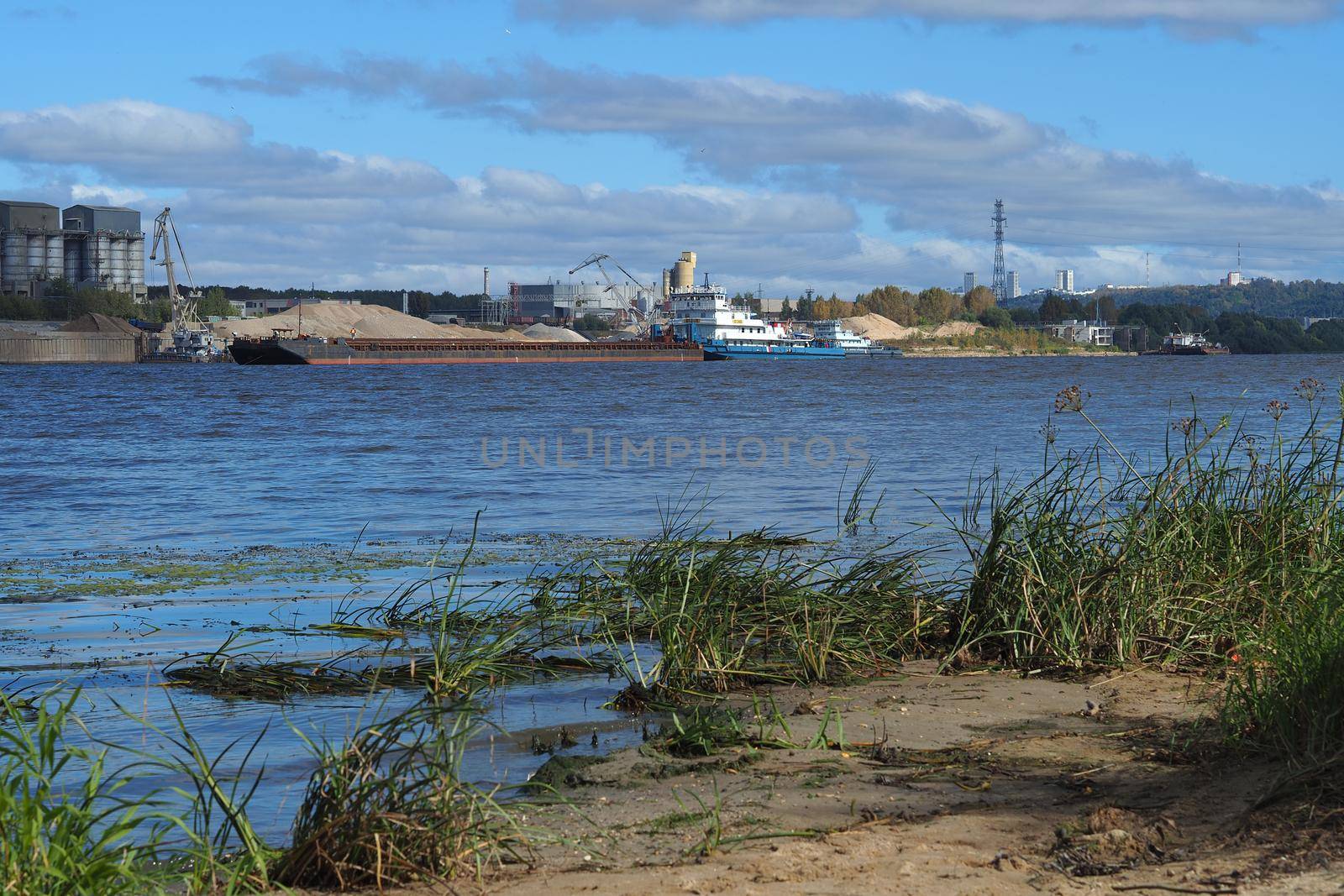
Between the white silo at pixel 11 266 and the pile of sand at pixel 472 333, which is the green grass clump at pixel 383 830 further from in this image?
the white silo at pixel 11 266

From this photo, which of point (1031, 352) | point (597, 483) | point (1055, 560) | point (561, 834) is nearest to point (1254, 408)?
point (597, 483)

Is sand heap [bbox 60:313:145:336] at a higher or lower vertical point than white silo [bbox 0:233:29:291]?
lower

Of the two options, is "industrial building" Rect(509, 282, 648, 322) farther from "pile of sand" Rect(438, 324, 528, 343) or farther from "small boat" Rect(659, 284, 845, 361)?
"small boat" Rect(659, 284, 845, 361)

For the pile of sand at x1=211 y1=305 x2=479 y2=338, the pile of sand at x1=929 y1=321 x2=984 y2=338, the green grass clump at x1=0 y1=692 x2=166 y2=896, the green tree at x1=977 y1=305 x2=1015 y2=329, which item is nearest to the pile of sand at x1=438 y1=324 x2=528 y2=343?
the pile of sand at x1=211 y1=305 x2=479 y2=338

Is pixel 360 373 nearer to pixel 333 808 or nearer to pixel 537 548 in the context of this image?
pixel 537 548

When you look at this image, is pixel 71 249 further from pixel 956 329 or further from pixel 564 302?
pixel 956 329

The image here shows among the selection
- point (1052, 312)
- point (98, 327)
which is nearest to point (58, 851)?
point (98, 327)

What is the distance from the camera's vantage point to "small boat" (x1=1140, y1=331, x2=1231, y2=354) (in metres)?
134

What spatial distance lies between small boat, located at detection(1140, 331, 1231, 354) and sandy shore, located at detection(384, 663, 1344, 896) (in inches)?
5427

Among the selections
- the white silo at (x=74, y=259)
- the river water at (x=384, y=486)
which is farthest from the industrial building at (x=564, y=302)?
the river water at (x=384, y=486)

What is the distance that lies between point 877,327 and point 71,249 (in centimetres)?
9364

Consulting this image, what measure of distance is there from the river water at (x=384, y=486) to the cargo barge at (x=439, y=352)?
3857cm

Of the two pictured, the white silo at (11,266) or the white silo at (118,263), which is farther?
the white silo at (118,263)

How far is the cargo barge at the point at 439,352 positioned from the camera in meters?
83.8
